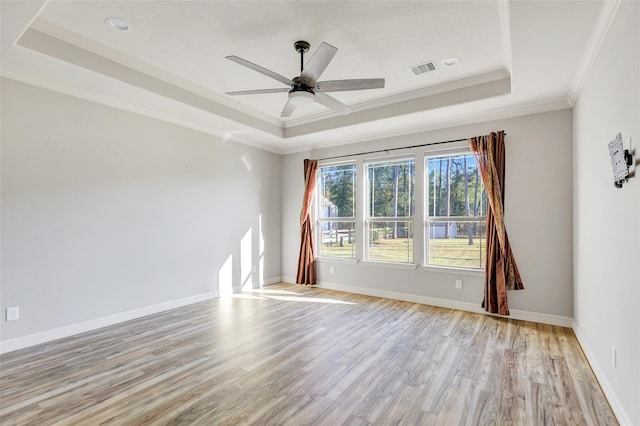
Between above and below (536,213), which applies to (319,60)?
above

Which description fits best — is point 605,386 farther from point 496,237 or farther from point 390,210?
point 390,210

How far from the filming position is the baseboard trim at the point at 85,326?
10.3 feet

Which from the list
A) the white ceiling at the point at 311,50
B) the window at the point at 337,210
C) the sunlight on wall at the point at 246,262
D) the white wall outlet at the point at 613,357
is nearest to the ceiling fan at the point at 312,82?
the white ceiling at the point at 311,50

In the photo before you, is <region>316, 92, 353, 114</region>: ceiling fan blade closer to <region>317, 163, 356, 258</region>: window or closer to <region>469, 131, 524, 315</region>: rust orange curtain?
<region>469, 131, 524, 315</region>: rust orange curtain

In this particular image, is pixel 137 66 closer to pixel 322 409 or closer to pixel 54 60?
pixel 54 60

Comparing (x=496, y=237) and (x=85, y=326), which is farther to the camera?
(x=496, y=237)

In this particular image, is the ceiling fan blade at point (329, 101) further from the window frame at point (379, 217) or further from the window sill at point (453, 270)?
the window sill at point (453, 270)

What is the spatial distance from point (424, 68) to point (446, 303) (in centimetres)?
318

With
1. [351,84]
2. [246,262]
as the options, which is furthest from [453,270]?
[246,262]

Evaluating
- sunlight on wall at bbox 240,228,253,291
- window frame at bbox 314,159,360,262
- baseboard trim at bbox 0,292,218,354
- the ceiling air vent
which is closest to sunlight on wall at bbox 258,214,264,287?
sunlight on wall at bbox 240,228,253,291

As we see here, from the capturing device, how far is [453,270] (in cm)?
463

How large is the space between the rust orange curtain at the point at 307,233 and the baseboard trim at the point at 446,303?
0.30m

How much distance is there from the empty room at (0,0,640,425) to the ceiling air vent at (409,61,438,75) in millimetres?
58

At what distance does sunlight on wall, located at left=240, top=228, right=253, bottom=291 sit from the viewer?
567 cm
